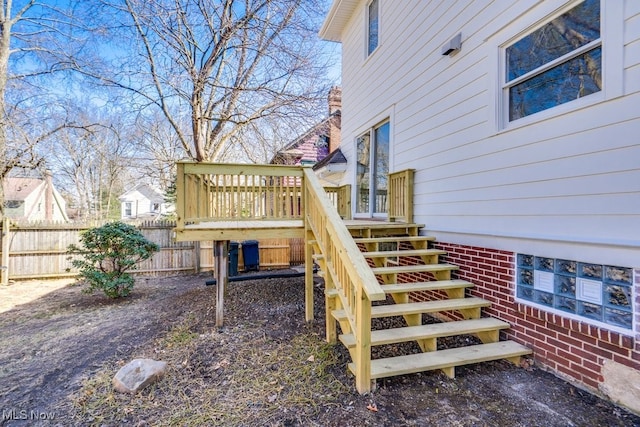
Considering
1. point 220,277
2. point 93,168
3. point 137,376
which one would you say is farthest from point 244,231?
point 93,168

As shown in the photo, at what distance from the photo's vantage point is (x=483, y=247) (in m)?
3.46

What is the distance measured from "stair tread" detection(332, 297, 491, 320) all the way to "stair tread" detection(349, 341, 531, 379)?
401 millimetres

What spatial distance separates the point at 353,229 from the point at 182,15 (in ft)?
23.7

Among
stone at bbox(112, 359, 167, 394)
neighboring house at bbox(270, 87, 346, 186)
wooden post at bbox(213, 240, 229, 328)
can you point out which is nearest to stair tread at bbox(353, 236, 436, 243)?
wooden post at bbox(213, 240, 229, 328)

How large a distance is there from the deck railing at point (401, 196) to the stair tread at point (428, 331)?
6.27 feet

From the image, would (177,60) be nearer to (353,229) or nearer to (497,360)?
(353,229)

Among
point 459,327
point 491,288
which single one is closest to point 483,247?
point 491,288

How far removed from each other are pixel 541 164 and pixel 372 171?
355 cm

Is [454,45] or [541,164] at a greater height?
[454,45]

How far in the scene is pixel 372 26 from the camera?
6.36 metres

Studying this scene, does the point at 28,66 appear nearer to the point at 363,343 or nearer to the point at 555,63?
the point at 363,343

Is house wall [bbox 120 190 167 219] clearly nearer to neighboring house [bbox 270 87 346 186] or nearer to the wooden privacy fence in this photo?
neighboring house [bbox 270 87 346 186]

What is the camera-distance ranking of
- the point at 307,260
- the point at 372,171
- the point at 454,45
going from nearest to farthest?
the point at 454,45 → the point at 307,260 → the point at 372,171

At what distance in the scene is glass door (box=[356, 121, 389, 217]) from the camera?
19.2ft
